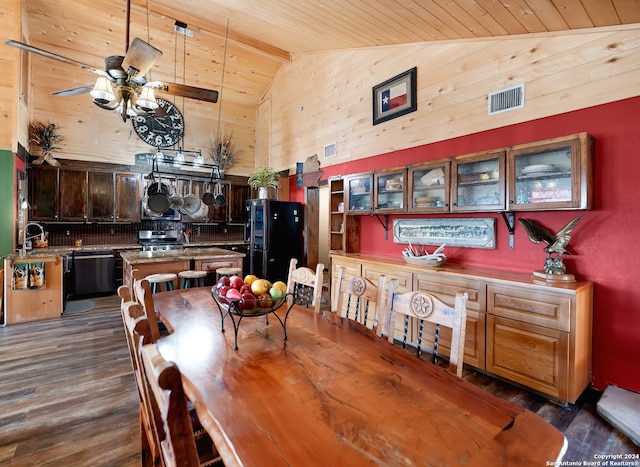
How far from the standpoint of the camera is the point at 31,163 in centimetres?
532

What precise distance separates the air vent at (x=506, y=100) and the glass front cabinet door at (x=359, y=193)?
5.01 feet

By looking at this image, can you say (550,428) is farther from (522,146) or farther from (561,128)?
(561,128)

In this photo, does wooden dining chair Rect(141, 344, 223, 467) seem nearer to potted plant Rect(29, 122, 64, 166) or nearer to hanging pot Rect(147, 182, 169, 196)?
hanging pot Rect(147, 182, 169, 196)

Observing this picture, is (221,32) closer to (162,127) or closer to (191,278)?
(162,127)

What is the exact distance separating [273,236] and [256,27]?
357cm

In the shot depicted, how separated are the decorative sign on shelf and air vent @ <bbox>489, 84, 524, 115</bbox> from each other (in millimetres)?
1087

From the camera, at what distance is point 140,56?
2.39 meters

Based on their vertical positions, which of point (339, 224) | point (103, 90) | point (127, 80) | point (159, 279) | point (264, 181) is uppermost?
point (127, 80)

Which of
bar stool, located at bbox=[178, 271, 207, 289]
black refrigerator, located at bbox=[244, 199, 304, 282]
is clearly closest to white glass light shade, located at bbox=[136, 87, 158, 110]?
bar stool, located at bbox=[178, 271, 207, 289]

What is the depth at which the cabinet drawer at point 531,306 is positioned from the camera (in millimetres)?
2250

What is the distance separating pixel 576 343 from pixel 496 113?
7.09 feet

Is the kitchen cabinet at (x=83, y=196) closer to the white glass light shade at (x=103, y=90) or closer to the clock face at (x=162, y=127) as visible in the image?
the clock face at (x=162, y=127)

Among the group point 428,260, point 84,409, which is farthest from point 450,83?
point 84,409

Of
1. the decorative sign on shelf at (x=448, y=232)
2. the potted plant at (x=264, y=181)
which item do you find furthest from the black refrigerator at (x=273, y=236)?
the decorative sign on shelf at (x=448, y=232)
